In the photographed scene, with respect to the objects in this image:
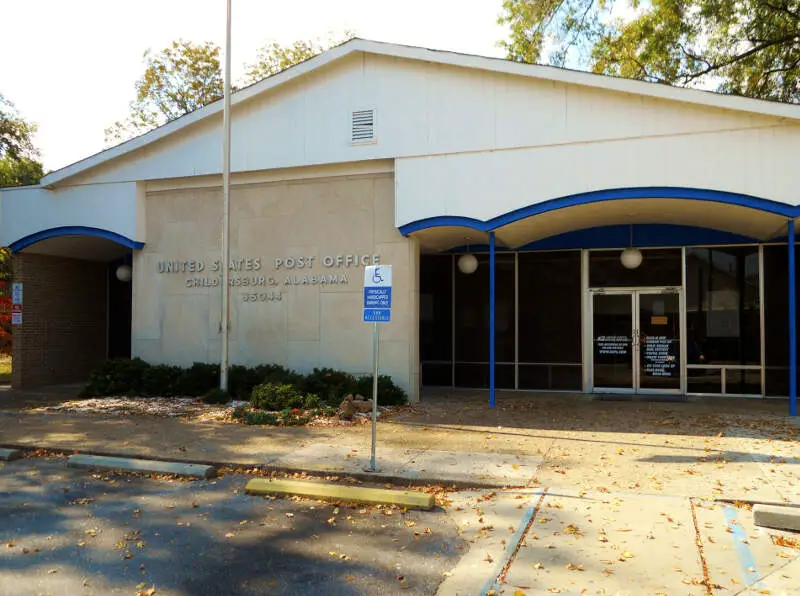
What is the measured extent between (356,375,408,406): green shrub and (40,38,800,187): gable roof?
6569 millimetres

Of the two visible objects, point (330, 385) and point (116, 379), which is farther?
point (116, 379)

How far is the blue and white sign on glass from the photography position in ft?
25.5

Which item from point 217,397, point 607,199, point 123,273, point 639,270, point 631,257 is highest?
point 607,199

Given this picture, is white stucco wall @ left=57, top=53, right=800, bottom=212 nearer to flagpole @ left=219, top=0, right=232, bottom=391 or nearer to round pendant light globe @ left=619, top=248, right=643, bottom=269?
flagpole @ left=219, top=0, right=232, bottom=391

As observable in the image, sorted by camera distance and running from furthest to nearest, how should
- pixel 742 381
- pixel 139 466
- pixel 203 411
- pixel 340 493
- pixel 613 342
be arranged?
pixel 613 342
pixel 742 381
pixel 203 411
pixel 139 466
pixel 340 493

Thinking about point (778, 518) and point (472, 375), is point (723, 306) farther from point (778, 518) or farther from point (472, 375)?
point (778, 518)

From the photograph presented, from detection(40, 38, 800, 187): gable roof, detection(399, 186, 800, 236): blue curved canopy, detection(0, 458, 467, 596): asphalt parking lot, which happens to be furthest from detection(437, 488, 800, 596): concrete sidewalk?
detection(40, 38, 800, 187): gable roof

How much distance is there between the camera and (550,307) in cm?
1577

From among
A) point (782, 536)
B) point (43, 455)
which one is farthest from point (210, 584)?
point (43, 455)

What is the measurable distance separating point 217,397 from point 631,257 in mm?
9438

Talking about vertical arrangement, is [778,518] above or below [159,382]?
below

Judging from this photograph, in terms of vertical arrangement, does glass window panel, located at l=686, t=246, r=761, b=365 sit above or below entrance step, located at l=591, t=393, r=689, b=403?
above

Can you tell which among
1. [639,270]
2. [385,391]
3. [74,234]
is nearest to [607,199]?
[639,270]

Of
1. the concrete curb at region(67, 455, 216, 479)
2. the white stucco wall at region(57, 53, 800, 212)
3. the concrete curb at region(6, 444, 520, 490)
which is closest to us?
the concrete curb at region(6, 444, 520, 490)
